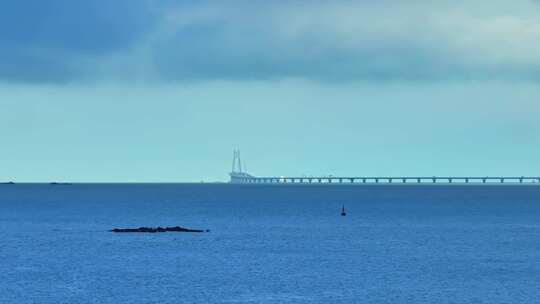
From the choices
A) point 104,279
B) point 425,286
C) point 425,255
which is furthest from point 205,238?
point 425,286

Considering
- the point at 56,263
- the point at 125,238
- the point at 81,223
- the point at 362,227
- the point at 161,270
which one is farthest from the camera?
the point at 81,223

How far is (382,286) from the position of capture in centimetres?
9381

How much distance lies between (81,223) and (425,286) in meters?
114

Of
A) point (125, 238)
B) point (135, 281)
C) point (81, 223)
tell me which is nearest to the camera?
point (135, 281)

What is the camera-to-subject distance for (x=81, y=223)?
195750 millimetres

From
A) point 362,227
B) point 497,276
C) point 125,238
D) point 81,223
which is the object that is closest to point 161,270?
point 497,276

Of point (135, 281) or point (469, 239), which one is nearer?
point (135, 281)

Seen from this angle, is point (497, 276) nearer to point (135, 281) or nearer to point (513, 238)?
point (135, 281)

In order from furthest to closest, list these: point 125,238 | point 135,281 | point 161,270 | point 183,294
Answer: point 125,238, point 161,270, point 135,281, point 183,294

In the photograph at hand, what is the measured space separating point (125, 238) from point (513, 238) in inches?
2312

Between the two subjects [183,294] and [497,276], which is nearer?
[183,294]

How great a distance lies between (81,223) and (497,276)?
11183 centimetres

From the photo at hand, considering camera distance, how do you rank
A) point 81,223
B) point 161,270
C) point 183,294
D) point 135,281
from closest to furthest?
point 183,294 → point 135,281 → point 161,270 → point 81,223

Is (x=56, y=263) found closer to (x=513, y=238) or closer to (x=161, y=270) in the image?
(x=161, y=270)
